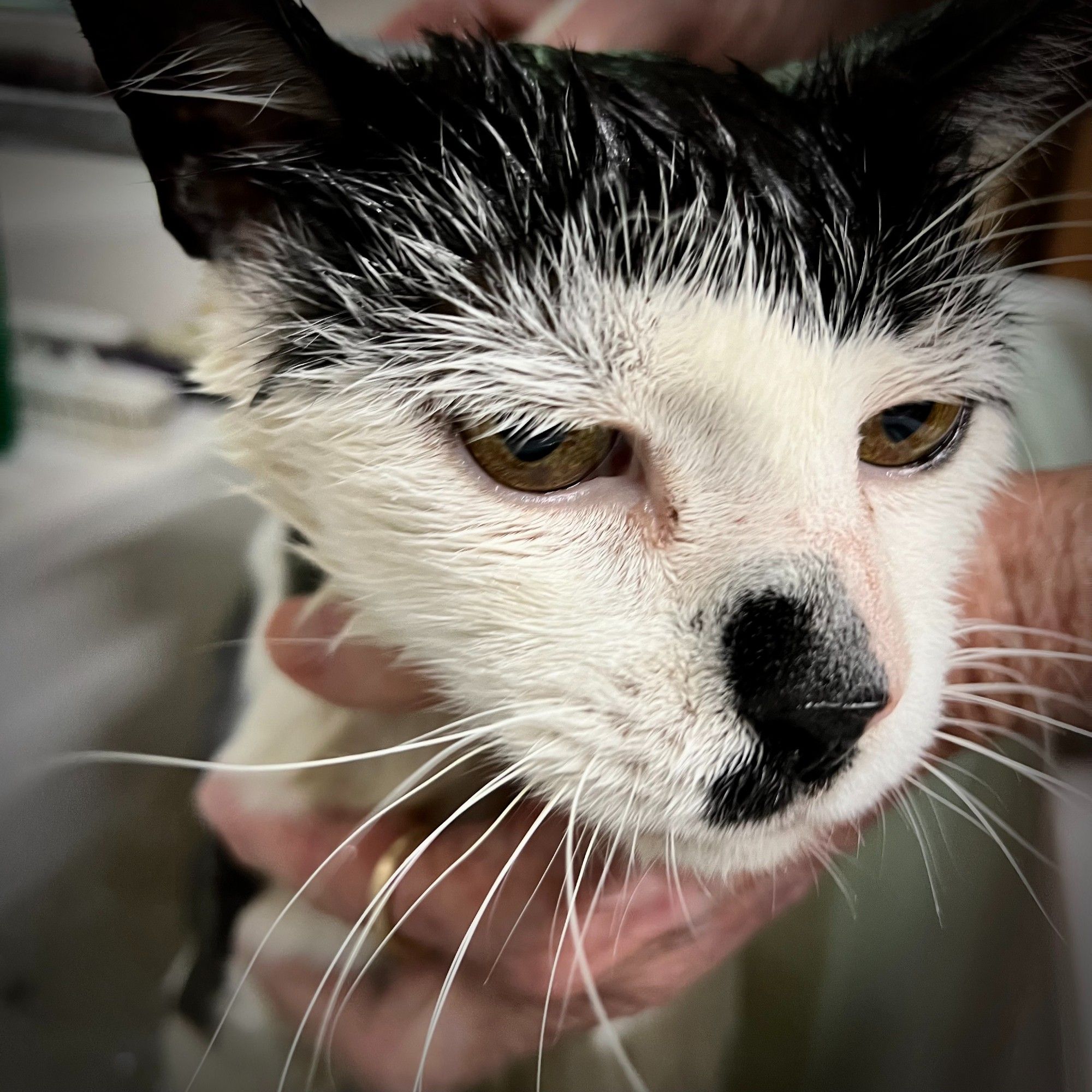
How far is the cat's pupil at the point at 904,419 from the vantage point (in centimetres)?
42

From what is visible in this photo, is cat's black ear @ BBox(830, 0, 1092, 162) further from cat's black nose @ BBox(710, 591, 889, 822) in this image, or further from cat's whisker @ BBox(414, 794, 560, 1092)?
cat's whisker @ BBox(414, 794, 560, 1092)

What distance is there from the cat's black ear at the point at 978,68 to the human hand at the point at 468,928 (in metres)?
0.39

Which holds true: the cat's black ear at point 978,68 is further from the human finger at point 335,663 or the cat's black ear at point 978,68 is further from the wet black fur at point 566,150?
the human finger at point 335,663

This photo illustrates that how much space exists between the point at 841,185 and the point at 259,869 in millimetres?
477

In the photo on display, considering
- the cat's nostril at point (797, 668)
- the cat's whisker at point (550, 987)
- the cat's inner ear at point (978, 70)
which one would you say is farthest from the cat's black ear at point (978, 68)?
the cat's whisker at point (550, 987)

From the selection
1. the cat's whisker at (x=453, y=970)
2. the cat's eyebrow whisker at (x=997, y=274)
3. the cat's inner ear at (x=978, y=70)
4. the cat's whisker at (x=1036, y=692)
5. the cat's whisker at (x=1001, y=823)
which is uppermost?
the cat's inner ear at (x=978, y=70)

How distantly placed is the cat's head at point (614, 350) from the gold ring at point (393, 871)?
11 centimetres

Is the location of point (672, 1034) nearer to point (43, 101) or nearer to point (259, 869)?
point (259, 869)

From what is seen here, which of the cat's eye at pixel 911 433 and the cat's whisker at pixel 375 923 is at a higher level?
the cat's eye at pixel 911 433

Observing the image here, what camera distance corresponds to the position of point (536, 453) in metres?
0.37

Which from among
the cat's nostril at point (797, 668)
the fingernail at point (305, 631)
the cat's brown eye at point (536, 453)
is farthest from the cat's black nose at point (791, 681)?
the fingernail at point (305, 631)

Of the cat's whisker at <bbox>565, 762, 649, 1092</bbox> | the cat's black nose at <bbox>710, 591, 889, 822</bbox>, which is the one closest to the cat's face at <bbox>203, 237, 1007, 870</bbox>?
the cat's black nose at <bbox>710, 591, 889, 822</bbox>

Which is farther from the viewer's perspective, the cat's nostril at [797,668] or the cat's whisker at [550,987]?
the cat's whisker at [550,987]

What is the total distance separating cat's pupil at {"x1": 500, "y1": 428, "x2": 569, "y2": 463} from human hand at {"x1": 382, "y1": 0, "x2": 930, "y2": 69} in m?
0.19
